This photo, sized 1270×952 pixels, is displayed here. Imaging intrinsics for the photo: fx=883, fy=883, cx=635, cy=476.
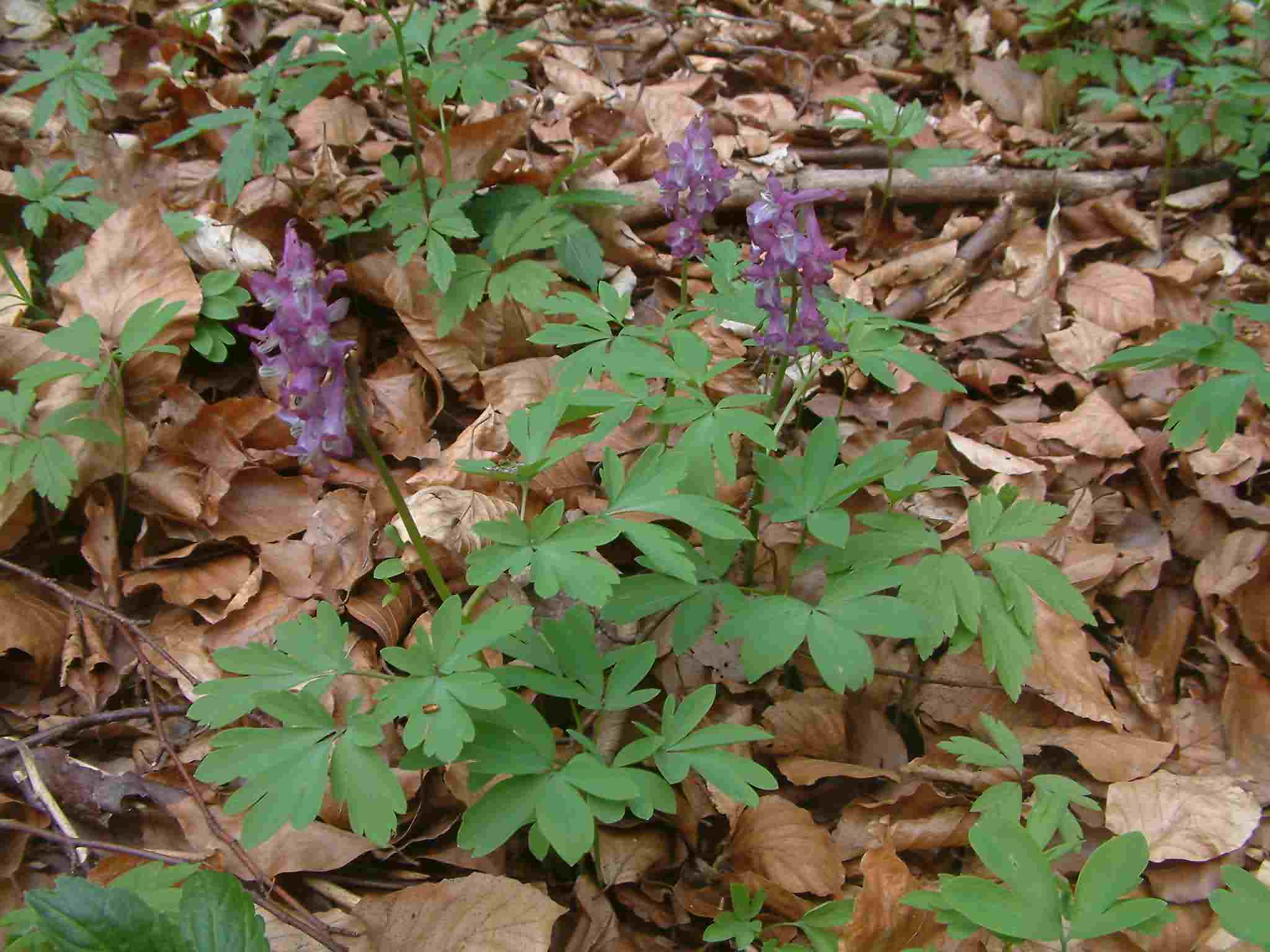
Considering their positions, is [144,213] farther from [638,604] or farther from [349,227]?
[638,604]

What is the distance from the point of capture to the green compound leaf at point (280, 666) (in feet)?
4.88

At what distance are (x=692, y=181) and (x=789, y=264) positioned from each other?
1.85 ft

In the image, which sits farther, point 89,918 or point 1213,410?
point 1213,410

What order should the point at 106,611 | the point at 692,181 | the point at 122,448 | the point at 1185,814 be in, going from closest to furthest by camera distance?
the point at 1185,814, the point at 106,611, the point at 692,181, the point at 122,448

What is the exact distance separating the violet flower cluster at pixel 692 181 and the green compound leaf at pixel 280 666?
140 centimetres

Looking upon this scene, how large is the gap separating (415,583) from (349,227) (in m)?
1.31

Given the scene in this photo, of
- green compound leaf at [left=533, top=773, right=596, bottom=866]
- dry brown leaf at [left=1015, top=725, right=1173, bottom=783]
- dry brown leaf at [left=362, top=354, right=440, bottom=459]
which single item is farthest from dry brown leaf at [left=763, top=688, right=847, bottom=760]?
dry brown leaf at [left=362, top=354, right=440, bottom=459]

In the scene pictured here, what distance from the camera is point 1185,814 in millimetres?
1941

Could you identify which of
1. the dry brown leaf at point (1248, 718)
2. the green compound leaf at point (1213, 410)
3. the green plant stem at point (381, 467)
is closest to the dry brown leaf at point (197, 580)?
the green plant stem at point (381, 467)

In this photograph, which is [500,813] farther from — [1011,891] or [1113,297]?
[1113,297]

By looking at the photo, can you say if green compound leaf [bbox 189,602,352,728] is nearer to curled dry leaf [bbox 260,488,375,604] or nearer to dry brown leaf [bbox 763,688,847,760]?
curled dry leaf [bbox 260,488,375,604]

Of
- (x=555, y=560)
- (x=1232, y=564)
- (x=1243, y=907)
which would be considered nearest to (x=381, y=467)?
(x=555, y=560)

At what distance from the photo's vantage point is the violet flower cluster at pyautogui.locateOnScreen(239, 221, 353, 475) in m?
1.49

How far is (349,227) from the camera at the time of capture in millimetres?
2879
